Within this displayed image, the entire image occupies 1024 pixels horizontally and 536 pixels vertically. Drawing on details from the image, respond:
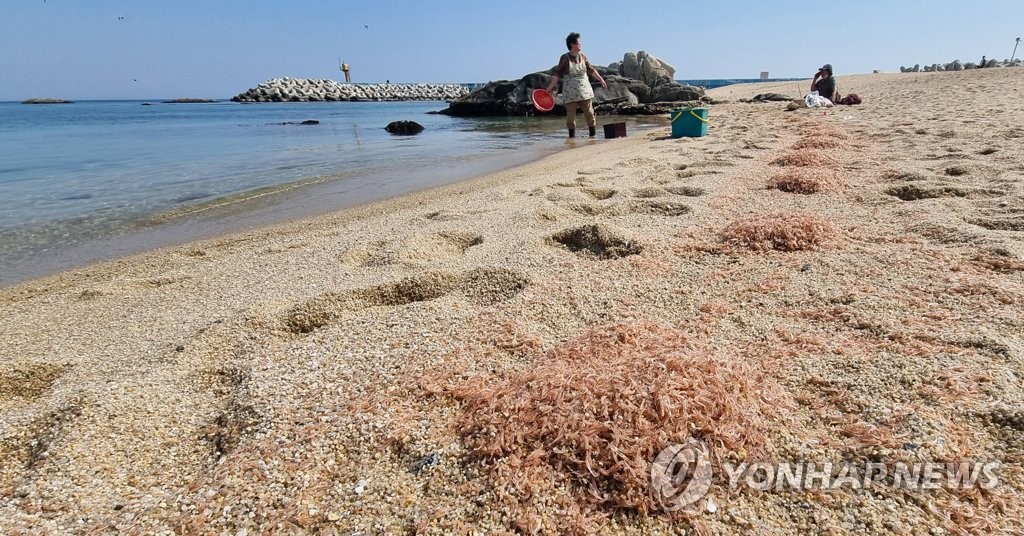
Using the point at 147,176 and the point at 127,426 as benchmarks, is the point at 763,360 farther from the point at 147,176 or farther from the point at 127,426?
the point at 147,176

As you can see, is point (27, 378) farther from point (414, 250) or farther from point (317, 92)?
point (317, 92)

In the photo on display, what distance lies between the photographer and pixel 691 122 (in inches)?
420

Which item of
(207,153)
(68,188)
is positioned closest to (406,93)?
(207,153)

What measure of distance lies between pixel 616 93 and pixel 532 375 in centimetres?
2923

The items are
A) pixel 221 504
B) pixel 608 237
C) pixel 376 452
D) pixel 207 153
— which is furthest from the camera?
pixel 207 153

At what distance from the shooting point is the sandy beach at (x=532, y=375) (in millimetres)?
1587

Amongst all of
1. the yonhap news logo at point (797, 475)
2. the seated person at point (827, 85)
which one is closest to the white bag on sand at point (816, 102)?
the seated person at point (827, 85)

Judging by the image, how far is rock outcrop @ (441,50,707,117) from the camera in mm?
27672

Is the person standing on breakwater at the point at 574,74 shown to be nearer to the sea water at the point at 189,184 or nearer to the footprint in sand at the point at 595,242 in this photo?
the sea water at the point at 189,184

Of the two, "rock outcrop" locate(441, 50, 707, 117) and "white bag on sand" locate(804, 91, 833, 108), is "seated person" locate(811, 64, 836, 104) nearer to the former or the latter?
"white bag on sand" locate(804, 91, 833, 108)

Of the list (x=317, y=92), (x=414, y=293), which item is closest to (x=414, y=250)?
(x=414, y=293)

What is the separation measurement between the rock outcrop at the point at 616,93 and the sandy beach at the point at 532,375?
76.6ft

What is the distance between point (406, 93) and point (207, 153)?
73318mm

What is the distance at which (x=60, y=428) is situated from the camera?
2051 mm
